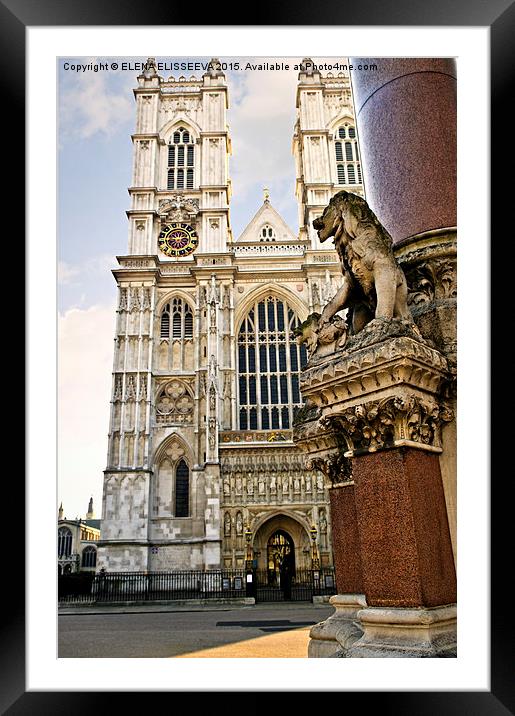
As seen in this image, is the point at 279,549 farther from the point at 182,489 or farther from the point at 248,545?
the point at 182,489

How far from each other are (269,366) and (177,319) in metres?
5.72

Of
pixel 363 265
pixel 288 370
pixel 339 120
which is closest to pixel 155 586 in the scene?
pixel 288 370

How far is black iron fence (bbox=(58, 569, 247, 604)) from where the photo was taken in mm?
22297

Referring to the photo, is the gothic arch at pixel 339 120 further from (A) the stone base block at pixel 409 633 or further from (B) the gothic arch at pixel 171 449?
(A) the stone base block at pixel 409 633

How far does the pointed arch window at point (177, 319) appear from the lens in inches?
1270

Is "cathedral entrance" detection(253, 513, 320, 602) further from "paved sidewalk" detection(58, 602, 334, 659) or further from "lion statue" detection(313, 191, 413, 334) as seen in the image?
"lion statue" detection(313, 191, 413, 334)

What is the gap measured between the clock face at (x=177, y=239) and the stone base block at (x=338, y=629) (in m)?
30.1

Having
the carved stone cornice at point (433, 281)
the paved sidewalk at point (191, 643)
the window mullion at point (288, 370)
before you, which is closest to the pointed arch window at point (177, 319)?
the window mullion at point (288, 370)

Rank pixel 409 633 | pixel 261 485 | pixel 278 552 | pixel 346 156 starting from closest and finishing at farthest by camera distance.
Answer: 1. pixel 409 633
2. pixel 261 485
3. pixel 278 552
4. pixel 346 156

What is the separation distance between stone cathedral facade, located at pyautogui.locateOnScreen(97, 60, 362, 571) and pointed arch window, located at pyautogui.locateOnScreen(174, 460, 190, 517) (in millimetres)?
71

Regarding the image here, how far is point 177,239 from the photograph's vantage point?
1344 inches
